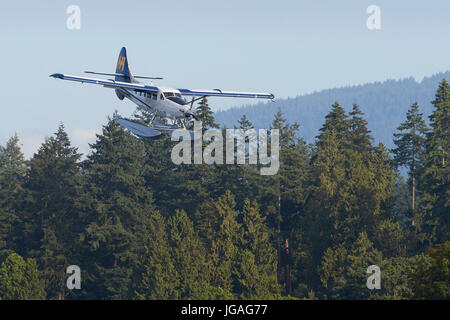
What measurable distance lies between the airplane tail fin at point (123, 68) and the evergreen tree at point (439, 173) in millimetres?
32647

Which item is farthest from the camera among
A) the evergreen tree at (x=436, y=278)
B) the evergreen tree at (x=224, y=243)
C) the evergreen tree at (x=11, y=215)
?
the evergreen tree at (x=11, y=215)

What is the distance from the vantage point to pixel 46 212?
92125mm

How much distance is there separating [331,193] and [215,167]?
55.0ft

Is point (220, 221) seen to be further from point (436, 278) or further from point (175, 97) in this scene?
point (175, 97)

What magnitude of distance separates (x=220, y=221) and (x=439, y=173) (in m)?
21.2

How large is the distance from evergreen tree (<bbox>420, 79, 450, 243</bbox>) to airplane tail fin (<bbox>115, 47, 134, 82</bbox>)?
32647 millimetres

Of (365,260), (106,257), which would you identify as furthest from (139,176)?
(365,260)

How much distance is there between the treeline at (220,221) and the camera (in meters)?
77.6

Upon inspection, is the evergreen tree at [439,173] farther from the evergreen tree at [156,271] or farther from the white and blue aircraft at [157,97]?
the white and blue aircraft at [157,97]

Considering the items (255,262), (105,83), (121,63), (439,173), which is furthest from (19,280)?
(439,173)

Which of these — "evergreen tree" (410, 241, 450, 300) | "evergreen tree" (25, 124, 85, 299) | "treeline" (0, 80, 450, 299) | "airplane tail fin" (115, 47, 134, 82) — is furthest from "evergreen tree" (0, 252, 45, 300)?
"evergreen tree" (410, 241, 450, 300)

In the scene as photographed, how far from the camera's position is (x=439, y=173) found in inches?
3201

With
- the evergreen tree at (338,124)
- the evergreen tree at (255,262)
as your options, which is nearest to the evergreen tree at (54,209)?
the evergreen tree at (255,262)
